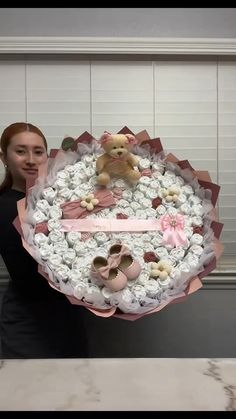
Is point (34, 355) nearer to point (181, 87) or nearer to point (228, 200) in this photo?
point (228, 200)

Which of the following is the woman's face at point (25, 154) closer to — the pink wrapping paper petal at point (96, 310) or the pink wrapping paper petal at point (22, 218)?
the pink wrapping paper petal at point (22, 218)

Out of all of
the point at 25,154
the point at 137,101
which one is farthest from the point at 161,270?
the point at 137,101

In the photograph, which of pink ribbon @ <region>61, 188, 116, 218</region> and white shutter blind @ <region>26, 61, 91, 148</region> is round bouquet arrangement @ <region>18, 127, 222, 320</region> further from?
white shutter blind @ <region>26, 61, 91, 148</region>

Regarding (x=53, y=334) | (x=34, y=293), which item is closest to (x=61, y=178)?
(x=34, y=293)

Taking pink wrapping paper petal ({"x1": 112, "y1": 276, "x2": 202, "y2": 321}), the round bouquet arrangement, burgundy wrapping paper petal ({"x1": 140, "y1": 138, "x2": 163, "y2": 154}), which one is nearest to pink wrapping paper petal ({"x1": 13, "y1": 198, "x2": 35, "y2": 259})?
the round bouquet arrangement

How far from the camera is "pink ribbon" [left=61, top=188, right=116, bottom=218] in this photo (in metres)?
1.12

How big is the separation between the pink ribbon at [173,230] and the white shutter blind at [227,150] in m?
0.38

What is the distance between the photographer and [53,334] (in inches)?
48.1

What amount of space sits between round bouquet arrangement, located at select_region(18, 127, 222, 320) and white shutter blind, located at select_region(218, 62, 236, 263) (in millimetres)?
327

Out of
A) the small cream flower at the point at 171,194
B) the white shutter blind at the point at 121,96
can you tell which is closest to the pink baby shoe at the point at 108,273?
the small cream flower at the point at 171,194

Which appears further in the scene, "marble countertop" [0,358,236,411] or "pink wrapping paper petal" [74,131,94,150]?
"pink wrapping paper petal" [74,131,94,150]

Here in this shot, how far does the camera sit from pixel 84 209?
1130 millimetres
